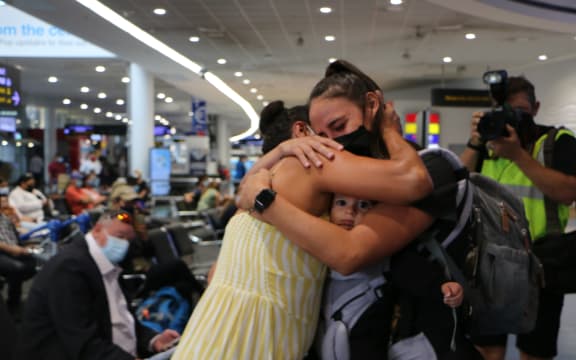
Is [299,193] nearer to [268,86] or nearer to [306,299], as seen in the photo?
[306,299]

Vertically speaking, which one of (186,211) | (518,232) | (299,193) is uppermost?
(299,193)

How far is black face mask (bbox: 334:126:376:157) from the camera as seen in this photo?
69.6 inches

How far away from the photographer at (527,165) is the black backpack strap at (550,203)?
1cm

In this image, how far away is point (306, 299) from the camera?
5.82 feet

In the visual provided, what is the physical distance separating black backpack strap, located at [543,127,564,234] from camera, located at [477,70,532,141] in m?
0.15

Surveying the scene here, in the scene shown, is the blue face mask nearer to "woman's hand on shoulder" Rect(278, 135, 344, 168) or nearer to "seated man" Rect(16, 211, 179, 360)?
"seated man" Rect(16, 211, 179, 360)

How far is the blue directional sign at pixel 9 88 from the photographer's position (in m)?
13.8

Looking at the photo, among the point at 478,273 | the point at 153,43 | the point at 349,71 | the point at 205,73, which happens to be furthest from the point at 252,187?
the point at 205,73

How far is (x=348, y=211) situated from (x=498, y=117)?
1524 mm

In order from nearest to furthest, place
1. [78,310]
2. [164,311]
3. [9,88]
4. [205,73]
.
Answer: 1. [78,310]
2. [164,311]
3. [9,88]
4. [205,73]

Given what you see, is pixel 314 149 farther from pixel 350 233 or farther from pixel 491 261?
pixel 491 261

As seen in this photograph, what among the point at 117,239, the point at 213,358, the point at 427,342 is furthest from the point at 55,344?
the point at 427,342

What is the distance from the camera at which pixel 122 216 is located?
411 cm

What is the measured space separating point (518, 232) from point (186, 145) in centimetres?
2244
